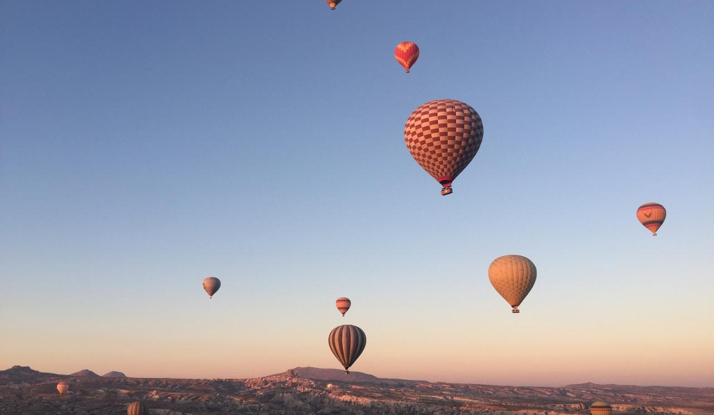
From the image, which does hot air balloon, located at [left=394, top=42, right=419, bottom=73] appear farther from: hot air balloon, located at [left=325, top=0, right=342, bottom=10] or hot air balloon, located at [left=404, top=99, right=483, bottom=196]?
hot air balloon, located at [left=404, top=99, right=483, bottom=196]

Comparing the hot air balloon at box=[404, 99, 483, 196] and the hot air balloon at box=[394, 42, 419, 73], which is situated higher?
the hot air balloon at box=[394, 42, 419, 73]

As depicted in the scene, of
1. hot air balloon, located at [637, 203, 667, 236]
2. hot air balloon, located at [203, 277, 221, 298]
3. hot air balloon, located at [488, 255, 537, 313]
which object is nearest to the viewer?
hot air balloon, located at [488, 255, 537, 313]

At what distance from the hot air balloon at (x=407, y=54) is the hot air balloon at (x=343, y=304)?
6056 centimetres

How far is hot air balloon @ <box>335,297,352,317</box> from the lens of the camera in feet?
382

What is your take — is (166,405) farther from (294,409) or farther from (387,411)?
(387,411)

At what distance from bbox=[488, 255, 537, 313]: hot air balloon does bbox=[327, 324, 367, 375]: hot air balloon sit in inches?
855

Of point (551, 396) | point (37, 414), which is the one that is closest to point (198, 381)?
point (37, 414)

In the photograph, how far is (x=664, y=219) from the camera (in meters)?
90.3

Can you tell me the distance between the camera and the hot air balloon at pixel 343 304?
117 metres

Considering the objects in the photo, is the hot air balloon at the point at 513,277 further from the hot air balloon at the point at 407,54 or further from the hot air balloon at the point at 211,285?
the hot air balloon at the point at 211,285

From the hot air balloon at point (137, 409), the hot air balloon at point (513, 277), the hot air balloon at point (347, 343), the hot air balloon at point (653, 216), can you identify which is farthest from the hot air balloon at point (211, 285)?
the hot air balloon at point (653, 216)

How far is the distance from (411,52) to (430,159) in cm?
1875

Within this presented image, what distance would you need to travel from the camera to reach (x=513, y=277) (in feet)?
236

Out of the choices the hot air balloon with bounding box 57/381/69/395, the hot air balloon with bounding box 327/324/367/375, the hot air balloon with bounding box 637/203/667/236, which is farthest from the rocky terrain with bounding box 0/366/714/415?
the hot air balloon with bounding box 327/324/367/375
